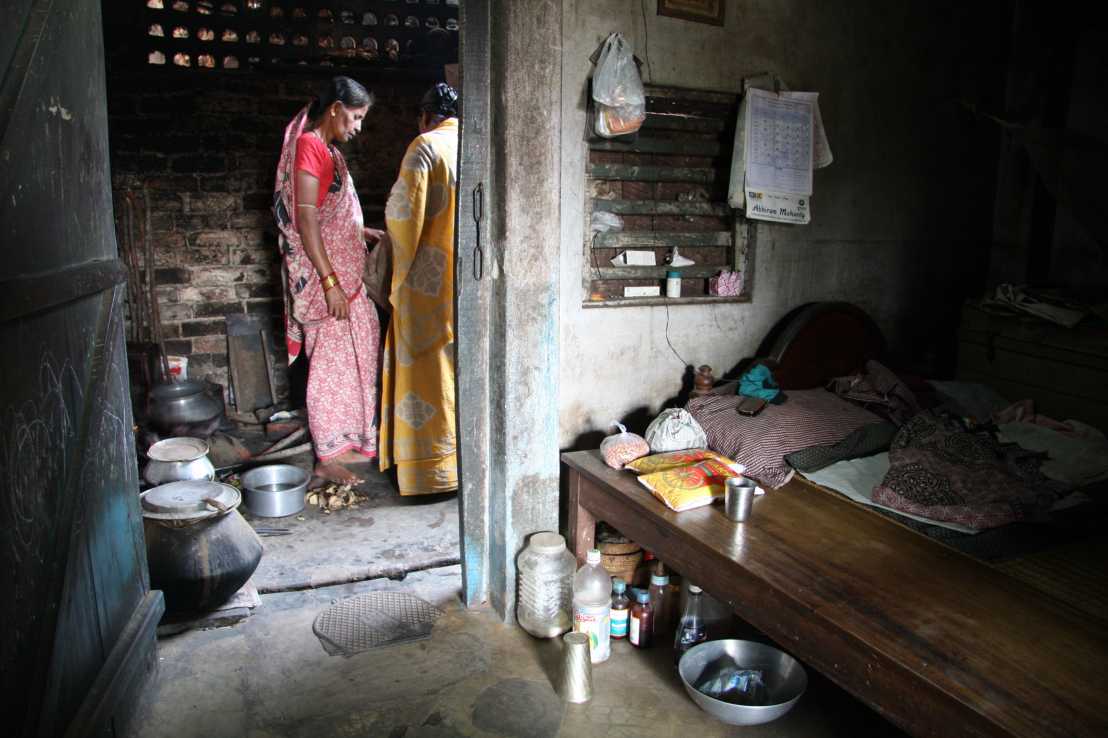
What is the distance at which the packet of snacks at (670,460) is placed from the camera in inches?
112

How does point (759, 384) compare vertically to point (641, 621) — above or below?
above

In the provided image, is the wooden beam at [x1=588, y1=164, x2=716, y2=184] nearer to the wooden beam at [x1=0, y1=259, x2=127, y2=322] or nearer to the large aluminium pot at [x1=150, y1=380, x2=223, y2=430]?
the wooden beam at [x1=0, y1=259, x2=127, y2=322]

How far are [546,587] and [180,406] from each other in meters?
2.73

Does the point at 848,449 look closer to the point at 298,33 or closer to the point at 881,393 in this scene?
the point at 881,393

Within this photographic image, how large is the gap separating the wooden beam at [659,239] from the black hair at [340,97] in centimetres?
174

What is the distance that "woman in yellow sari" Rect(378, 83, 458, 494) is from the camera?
3859 millimetres

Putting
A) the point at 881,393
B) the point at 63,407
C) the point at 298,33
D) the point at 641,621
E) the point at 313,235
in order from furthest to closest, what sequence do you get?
the point at 298,33 < the point at 313,235 < the point at 881,393 < the point at 641,621 < the point at 63,407

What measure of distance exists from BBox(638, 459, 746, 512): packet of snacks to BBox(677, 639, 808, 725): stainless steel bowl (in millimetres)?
473

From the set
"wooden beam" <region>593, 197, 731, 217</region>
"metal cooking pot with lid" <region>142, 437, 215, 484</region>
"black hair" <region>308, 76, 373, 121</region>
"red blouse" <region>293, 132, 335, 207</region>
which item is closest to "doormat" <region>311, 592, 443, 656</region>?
"metal cooking pot with lid" <region>142, 437, 215, 484</region>

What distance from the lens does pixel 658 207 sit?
3.23m

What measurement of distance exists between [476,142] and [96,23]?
1.18 meters

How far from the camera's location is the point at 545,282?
288 centimetres

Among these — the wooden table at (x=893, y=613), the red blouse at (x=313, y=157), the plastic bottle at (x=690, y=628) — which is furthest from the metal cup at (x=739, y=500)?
the red blouse at (x=313, y=157)

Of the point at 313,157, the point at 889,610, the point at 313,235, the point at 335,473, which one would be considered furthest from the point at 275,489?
the point at 889,610
